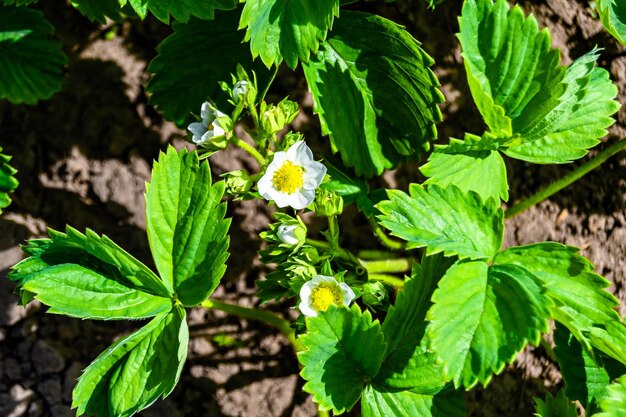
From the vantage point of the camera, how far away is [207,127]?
1.72m

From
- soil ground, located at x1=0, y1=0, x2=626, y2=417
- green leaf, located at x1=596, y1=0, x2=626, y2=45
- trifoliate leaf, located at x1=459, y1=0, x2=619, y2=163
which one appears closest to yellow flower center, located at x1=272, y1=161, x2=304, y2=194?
trifoliate leaf, located at x1=459, y1=0, x2=619, y2=163

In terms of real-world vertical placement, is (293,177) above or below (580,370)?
above

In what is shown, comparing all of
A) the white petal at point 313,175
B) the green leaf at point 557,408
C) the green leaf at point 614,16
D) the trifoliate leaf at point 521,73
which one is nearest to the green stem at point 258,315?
the white petal at point 313,175

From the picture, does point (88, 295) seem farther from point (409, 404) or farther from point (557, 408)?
point (557, 408)

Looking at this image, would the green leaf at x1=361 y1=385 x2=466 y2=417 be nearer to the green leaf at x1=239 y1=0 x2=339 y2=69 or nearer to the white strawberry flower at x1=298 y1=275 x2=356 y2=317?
the white strawberry flower at x1=298 y1=275 x2=356 y2=317

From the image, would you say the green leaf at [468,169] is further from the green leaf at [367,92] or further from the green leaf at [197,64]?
the green leaf at [197,64]

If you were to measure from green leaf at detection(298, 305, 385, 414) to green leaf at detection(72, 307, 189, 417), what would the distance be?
1.09 ft

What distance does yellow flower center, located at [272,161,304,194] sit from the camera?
5.32 ft

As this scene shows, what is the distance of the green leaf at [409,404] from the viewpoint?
65.8 inches

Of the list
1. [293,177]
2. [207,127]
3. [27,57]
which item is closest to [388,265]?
[293,177]

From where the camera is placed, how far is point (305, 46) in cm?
174

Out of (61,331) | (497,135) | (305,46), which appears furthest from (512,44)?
(61,331)

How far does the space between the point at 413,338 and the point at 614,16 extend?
3.28 ft

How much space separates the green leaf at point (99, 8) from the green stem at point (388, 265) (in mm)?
1121
